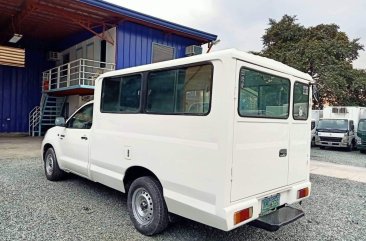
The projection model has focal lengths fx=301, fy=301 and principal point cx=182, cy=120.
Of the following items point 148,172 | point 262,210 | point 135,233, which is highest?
point 148,172

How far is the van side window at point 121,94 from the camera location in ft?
13.5

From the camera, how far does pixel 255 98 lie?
3.39 m

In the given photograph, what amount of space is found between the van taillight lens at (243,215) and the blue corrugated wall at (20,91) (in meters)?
18.8

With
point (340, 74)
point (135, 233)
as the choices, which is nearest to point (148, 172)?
point (135, 233)

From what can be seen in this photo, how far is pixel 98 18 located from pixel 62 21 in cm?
247

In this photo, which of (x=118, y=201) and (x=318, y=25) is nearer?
(x=118, y=201)

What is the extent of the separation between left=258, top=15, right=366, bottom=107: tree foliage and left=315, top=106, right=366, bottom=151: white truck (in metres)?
4.12

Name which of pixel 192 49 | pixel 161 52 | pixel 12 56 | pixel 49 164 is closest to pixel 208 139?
pixel 49 164

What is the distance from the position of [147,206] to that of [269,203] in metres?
1.54

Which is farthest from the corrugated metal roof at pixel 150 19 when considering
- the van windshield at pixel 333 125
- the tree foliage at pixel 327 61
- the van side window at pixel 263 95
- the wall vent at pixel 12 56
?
the van side window at pixel 263 95

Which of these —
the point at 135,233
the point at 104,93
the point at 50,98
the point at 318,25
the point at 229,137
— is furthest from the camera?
the point at 318,25

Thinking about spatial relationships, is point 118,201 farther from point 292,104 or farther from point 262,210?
point 292,104

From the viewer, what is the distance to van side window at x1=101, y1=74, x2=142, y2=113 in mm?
4114

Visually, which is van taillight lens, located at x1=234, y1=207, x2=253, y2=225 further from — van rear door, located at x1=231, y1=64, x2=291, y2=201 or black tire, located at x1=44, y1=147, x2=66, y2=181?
black tire, located at x1=44, y1=147, x2=66, y2=181
